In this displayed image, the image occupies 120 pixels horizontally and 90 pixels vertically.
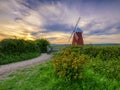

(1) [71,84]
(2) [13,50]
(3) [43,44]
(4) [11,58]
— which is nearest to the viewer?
(1) [71,84]

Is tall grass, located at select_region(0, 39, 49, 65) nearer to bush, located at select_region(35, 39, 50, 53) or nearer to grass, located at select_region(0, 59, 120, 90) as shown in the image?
grass, located at select_region(0, 59, 120, 90)

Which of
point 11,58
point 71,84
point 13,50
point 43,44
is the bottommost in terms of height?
point 71,84

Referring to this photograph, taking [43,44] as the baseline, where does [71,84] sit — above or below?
below

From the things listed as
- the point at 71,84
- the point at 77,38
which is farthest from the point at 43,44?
the point at 71,84

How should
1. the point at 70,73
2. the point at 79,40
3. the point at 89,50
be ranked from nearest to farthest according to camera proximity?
the point at 70,73 → the point at 89,50 → the point at 79,40

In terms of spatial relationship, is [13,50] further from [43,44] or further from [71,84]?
[71,84]

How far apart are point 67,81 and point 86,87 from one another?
93 cm

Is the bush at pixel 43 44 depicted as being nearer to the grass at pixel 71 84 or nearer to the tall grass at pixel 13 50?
the tall grass at pixel 13 50

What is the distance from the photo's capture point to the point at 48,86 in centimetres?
881

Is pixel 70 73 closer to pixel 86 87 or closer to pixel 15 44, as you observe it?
pixel 86 87

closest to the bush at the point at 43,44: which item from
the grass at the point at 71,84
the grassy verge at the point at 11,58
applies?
Answer: the grassy verge at the point at 11,58

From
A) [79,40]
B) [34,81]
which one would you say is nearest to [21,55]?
[79,40]

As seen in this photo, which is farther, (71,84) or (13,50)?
(13,50)

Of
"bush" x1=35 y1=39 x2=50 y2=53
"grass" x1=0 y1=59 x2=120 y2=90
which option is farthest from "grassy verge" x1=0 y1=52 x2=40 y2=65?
"bush" x1=35 y1=39 x2=50 y2=53
